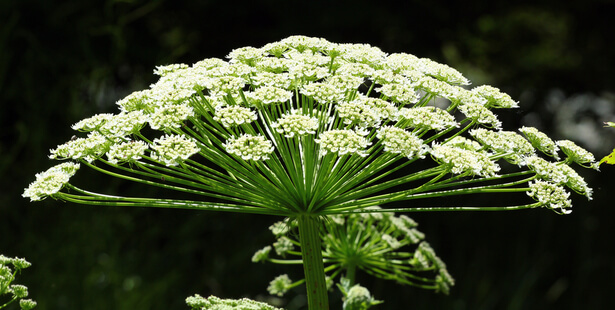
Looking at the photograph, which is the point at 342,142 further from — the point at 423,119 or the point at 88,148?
the point at 88,148

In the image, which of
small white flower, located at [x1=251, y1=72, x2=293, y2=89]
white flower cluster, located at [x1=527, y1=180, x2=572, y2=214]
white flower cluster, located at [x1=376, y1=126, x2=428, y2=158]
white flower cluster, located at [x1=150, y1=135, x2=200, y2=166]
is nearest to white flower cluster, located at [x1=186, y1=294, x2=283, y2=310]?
white flower cluster, located at [x1=150, y1=135, x2=200, y2=166]

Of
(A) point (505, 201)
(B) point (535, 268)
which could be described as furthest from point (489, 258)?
(A) point (505, 201)

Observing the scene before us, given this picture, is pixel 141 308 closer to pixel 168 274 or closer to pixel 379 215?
pixel 168 274

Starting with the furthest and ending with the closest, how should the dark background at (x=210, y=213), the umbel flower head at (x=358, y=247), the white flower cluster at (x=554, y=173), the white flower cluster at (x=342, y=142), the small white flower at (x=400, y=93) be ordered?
the dark background at (x=210, y=213) < the umbel flower head at (x=358, y=247) < the small white flower at (x=400, y=93) < the white flower cluster at (x=554, y=173) < the white flower cluster at (x=342, y=142)

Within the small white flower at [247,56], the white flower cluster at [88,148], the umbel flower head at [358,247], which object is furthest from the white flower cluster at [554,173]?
the white flower cluster at [88,148]

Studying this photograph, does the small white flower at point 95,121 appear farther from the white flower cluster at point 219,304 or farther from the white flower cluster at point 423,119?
the white flower cluster at point 423,119

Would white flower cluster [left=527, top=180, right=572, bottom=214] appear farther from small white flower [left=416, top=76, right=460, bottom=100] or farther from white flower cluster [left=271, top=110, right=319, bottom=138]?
white flower cluster [left=271, top=110, right=319, bottom=138]
